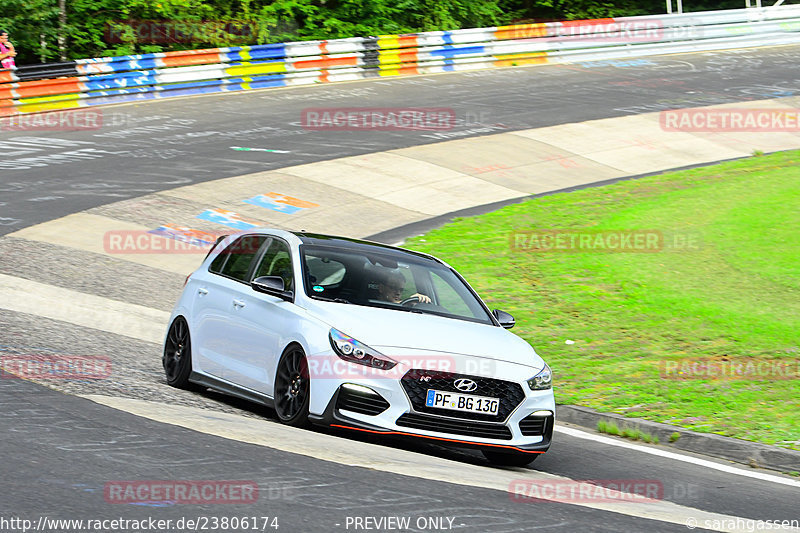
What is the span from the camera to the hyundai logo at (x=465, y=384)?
25.5ft

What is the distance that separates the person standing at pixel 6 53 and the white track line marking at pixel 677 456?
66.8 feet

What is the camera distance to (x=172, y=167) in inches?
843

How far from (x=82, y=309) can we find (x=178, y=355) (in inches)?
143

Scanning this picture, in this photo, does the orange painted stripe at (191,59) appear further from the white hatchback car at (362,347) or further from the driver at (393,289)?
the driver at (393,289)

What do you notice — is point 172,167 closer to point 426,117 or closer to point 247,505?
point 426,117

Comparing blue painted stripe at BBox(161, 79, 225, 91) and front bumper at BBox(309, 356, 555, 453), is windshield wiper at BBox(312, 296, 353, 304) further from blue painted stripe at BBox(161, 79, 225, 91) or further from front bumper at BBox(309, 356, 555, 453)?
blue painted stripe at BBox(161, 79, 225, 91)

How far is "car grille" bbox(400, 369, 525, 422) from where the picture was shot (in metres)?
7.71

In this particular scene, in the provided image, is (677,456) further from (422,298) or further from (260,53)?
(260,53)

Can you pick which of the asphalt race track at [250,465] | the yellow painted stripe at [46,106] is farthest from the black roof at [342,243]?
the yellow painted stripe at [46,106]

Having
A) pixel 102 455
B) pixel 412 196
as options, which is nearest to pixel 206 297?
pixel 102 455

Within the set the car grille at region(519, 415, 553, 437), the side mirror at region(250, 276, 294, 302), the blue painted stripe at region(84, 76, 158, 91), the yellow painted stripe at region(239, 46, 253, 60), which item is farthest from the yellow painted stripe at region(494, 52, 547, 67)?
the car grille at region(519, 415, 553, 437)

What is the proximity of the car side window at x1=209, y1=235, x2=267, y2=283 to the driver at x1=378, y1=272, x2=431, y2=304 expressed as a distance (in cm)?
132

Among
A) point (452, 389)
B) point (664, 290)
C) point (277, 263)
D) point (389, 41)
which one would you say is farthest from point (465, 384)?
point (389, 41)

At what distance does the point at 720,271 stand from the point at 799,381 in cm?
502
